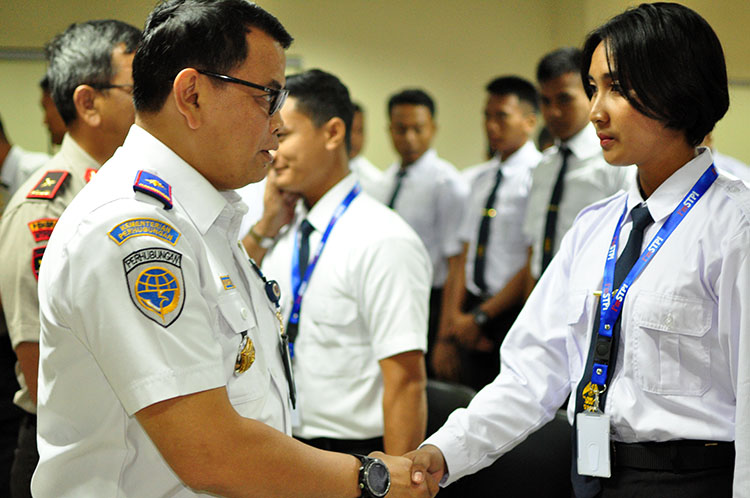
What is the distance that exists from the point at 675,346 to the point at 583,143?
244cm

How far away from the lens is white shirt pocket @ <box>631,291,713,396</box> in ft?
4.56

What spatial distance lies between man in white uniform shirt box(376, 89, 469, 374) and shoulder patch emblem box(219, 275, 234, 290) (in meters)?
3.29

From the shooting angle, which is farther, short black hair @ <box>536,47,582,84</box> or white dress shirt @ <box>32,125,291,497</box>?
short black hair @ <box>536,47,582,84</box>

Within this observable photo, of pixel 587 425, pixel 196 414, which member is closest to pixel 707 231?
pixel 587 425

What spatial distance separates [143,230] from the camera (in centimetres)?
115

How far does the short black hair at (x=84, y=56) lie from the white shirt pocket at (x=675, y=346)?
61.4 inches

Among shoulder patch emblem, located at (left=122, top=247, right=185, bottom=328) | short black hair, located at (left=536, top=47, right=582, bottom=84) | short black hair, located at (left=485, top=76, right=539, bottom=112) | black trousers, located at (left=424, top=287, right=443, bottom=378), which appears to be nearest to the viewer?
shoulder patch emblem, located at (left=122, top=247, right=185, bottom=328)

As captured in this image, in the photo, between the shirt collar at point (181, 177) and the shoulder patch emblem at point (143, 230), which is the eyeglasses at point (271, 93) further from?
the shoulder patch emblem at point (143, 230)

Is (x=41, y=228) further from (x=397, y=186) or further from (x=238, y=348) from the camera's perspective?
(x=397, y=186)

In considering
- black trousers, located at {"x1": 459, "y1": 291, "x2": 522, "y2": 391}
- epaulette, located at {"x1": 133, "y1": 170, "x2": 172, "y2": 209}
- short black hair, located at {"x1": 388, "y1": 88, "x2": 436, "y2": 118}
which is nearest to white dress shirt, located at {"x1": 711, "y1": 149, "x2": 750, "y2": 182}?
black trousers, located at {"x1": 459, "y1": 291, "x2": 522, "y2": 391}

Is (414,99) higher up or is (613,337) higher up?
(414,99)

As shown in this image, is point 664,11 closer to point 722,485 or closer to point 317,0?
point 722,485

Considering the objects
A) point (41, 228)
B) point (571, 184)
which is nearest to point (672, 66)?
point (41, 228)

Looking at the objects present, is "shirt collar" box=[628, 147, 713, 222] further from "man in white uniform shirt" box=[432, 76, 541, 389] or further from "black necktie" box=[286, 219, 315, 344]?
"man in white uniform shirt" box=[432, 76, 541, 389]
